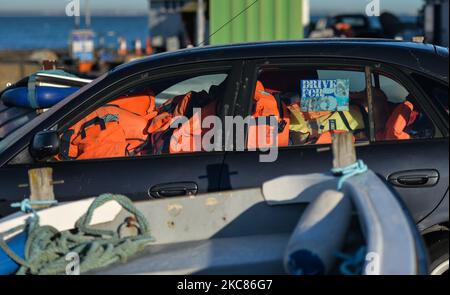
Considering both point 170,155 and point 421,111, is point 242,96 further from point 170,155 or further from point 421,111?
point 421,111

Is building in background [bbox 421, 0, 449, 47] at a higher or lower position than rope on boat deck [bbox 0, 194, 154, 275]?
higher

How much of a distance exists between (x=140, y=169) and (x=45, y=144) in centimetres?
55

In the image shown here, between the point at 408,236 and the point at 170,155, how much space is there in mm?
1976

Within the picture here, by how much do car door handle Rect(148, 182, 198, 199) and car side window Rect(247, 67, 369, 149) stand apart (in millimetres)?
447

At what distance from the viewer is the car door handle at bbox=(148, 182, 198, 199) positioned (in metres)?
4.96

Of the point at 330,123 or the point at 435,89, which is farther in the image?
the point at 330,123

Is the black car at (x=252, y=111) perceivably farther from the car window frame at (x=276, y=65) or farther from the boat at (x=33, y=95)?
the boat at (x=33, y=95)

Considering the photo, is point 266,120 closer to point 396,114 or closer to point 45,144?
point 396,114

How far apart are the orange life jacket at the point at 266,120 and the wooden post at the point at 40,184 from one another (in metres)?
1.40

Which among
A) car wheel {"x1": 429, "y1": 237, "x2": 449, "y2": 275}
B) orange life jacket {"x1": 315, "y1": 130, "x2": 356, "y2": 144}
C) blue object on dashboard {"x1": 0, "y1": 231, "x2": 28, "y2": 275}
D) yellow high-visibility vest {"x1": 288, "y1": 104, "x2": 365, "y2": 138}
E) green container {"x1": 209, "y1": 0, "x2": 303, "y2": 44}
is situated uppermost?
green container {"x1": 209, "y1": 0, "x2": 303, "y2": 44}

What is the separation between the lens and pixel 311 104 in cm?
534

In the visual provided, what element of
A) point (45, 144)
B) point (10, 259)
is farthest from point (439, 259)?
point (45, 144)

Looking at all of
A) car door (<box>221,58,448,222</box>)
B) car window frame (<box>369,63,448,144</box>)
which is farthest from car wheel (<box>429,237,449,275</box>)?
car window frame (<box>369,63,448,144</box>)

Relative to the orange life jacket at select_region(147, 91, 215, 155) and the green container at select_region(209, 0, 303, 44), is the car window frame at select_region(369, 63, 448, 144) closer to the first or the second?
the orange life jacket at select_region(147, 91, 215, 155)
